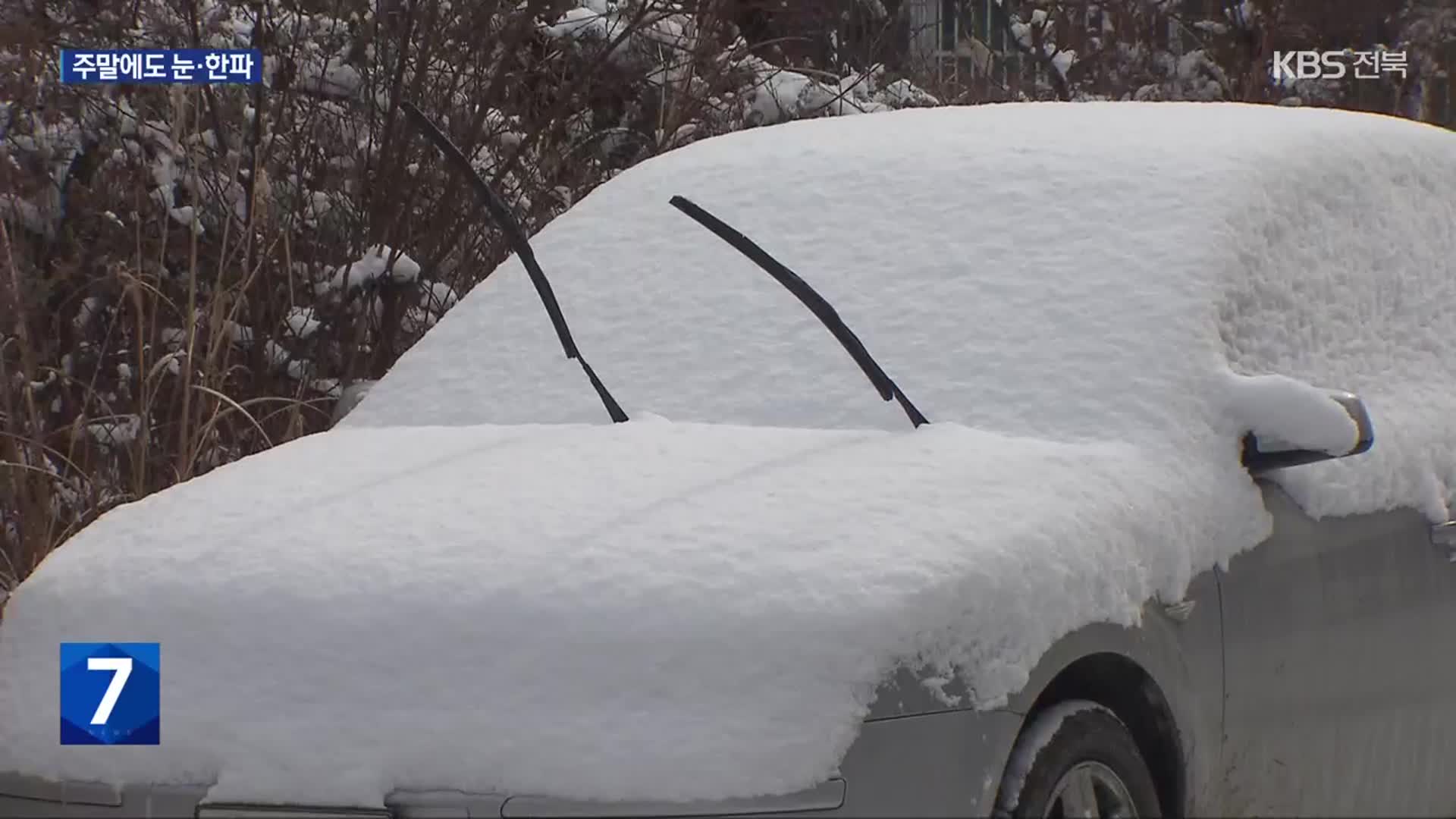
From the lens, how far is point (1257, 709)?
3445mm

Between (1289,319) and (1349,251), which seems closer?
(1289,319)

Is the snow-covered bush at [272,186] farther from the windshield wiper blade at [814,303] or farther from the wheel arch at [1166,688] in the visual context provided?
the wheel arch at [1166,688]

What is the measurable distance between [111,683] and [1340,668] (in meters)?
2.04

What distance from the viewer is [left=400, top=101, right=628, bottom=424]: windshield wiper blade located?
380cm

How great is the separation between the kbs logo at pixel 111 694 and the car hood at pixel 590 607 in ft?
0.06

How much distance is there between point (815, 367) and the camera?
3.73 m

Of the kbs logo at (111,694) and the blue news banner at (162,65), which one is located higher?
the blue news banner at (162,65)

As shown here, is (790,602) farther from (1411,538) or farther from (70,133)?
(70,133)

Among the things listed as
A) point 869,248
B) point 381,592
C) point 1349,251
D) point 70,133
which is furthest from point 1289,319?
point 70,133

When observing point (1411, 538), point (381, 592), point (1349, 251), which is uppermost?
point (1349, 251)

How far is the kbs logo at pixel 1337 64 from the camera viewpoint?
14.5m

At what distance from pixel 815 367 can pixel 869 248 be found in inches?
13.3

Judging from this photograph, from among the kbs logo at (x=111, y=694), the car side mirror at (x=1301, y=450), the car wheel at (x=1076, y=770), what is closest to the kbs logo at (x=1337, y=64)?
the car side mirror at (x=1301, y=450)

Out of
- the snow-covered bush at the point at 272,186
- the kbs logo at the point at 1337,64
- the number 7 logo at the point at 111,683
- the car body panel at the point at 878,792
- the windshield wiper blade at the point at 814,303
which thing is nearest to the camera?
the car body panel at the point at 878,792
